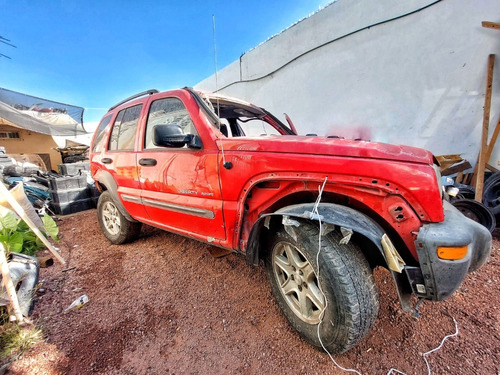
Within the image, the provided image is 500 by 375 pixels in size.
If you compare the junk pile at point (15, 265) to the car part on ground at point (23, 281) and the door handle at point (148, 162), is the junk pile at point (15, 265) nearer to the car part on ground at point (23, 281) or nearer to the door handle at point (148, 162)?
the car part on ground at point (23, 281)

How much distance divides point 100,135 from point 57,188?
118 inches

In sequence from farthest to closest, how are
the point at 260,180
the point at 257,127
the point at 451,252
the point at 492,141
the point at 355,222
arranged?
the point at 492,141 → the point at 257,127 → the point at 260,180 → the point at 355,222 → the point at 451,252

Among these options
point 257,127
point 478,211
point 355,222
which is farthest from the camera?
point 257,127

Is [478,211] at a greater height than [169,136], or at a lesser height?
lesser

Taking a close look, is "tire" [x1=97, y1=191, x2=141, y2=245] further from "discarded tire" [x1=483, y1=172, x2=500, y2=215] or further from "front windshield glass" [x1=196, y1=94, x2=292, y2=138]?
"discarded tire" [x1=483, y1=172, x2=500, y2=215]

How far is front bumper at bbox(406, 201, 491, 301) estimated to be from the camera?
1120 mm

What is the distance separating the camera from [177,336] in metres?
1.71

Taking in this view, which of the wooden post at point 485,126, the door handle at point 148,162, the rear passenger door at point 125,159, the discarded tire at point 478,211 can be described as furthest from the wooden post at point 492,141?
the rear passenger door at point 125,159

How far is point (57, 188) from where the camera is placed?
204 inches

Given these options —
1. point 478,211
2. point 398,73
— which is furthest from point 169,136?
point 398,73

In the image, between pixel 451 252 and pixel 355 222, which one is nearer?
pixel 451 252

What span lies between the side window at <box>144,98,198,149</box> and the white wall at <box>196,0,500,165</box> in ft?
13.4

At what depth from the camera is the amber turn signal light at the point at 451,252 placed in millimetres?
1120

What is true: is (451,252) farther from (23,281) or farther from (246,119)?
(23,281)
